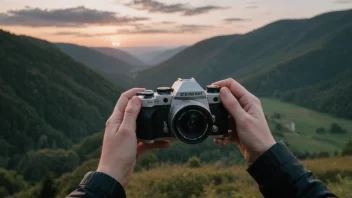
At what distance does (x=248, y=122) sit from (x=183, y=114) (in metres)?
0.55

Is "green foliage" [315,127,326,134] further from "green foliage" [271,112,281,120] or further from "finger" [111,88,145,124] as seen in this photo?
"finger" [111,88,145,124]

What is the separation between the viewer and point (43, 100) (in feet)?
401

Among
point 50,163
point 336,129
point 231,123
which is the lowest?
point 336,129

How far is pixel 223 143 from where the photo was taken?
273cm

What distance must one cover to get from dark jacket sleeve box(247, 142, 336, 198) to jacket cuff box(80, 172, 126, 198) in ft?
2.32

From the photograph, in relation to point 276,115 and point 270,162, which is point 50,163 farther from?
point 270,162

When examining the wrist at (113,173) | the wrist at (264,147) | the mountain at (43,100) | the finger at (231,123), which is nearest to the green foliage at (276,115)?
the mountain at (43,100)

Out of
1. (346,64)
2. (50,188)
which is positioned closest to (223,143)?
(50,188)

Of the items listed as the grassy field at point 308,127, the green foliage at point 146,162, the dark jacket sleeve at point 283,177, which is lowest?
the grassy field at point 308,127

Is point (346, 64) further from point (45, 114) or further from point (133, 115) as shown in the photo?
point (133, 115)

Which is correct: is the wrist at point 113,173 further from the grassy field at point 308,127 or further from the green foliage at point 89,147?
the grassy field at point 308,127

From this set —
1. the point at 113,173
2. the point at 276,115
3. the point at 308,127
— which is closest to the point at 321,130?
the point at 308,127

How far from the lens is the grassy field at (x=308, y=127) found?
7975 cm

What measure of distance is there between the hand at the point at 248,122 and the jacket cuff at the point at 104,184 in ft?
2.69
